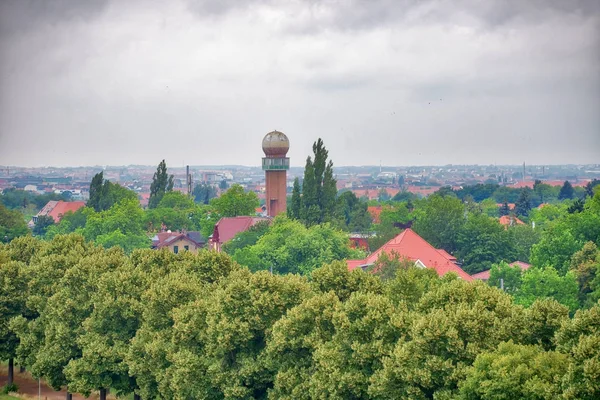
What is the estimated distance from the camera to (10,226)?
112m

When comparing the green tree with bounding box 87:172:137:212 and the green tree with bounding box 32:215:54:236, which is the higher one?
the green tree with bounding box 87:172:137:212

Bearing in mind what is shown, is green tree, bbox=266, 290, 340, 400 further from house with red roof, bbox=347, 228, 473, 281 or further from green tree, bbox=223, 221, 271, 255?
green tree, bbox=223, 221, 271, 255

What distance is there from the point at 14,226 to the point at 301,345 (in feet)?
260

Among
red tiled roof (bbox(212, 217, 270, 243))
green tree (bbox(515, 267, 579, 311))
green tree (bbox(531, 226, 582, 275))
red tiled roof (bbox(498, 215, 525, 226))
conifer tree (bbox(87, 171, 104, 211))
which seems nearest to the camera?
green tree (bbox(515, 267, 579, 311))

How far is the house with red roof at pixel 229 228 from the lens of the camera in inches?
4129

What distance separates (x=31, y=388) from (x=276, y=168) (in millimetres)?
73935

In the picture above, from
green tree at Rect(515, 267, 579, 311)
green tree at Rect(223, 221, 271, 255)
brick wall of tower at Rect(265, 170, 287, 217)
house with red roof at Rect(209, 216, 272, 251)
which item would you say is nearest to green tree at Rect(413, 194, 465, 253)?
green tree at Rect(223, 221, 271, 255)

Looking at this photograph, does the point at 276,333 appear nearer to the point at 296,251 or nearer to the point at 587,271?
the point at 587,271

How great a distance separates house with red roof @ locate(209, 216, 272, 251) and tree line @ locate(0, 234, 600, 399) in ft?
156

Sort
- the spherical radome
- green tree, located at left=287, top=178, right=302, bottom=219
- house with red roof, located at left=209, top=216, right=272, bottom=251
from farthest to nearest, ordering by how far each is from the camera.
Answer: the spherical radome → house with red roof, located at left=209, top=216, right=272, bottom=251 → green tree, located at left=287, top=178, right=302, bottom=219

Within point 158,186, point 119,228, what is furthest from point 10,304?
point 158,186

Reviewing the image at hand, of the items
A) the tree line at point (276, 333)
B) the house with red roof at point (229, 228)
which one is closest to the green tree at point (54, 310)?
the tree line at point (276, 333)

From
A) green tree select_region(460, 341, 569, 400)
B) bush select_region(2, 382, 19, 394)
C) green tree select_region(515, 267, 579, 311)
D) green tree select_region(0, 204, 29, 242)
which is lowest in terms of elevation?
bush select_region(2, 382, 19, 394)

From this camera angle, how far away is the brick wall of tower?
401 feet
